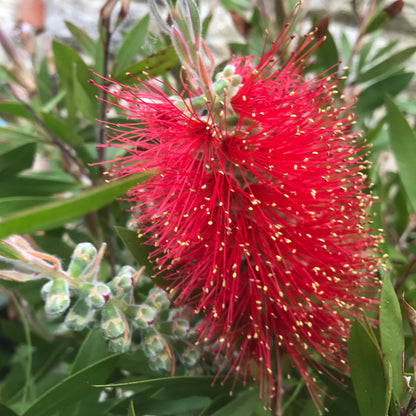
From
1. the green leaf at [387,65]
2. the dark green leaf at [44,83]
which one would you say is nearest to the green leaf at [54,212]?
the green leaf at [387,65]

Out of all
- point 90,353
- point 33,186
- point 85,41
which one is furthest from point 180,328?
point 85,41

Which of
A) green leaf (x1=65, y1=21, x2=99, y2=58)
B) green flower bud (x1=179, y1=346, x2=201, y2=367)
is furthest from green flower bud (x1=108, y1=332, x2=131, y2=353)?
green leaf (x1=65, y1=21, x2=99, y2=58)

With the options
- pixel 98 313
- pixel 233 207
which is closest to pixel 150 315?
pixel 98 313

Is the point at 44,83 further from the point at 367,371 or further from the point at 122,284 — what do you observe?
the point at 367,371

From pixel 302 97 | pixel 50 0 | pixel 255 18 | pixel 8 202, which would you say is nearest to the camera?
pixel 8 202

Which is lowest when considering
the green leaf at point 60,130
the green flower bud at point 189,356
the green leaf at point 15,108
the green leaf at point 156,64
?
the green flower bud at point 189,356

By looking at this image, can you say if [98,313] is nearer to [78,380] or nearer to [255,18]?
[78,380]

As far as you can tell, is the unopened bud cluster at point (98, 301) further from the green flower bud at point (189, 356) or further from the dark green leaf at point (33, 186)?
the dark green leaf at point (33, 186)

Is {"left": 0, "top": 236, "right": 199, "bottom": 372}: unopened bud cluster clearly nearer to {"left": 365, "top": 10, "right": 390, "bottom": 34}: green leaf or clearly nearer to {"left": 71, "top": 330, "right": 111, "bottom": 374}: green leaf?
{"left": 71, "top": 330, "right": 111, "bottom": 374}: green leaf
